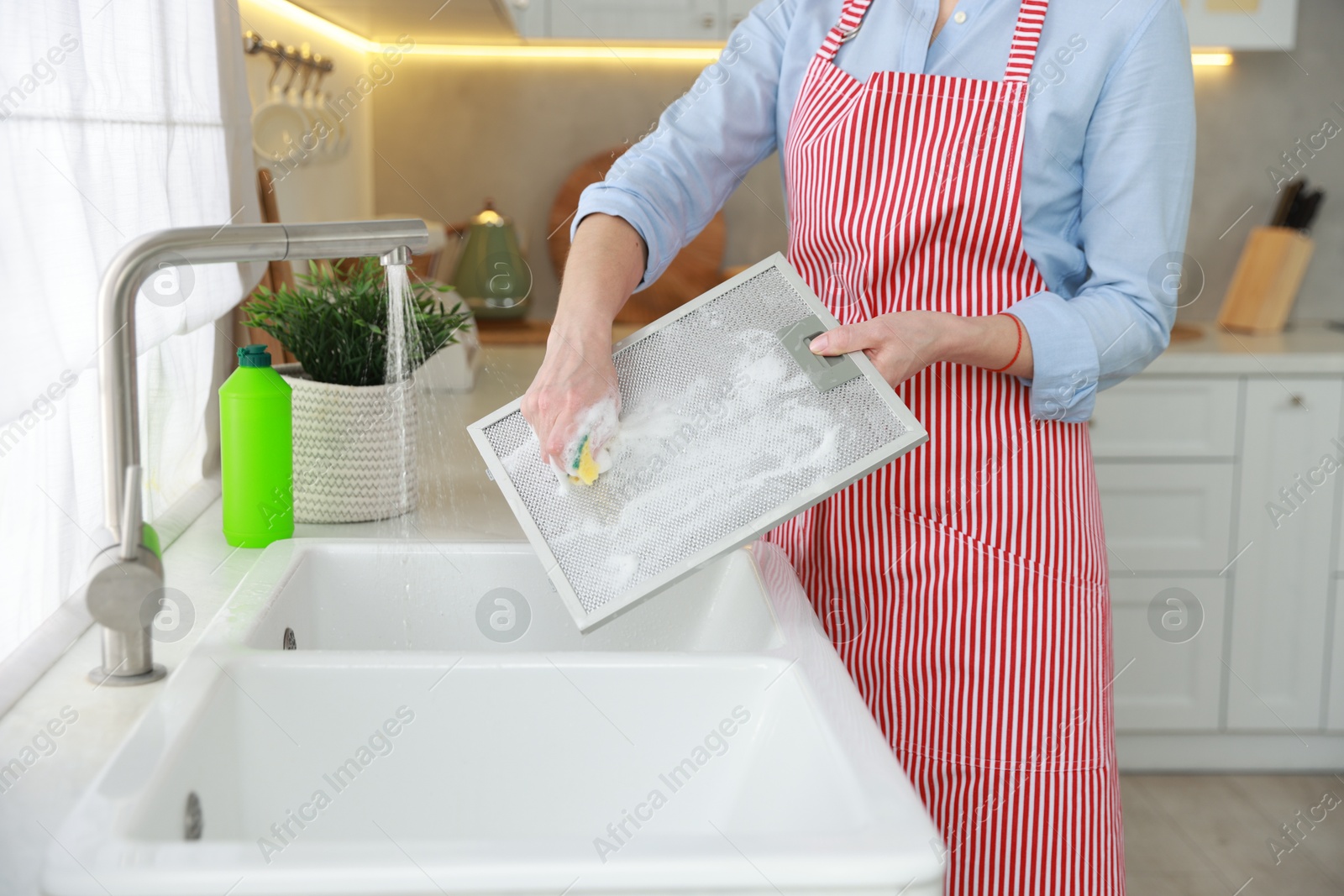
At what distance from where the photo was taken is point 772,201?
9.07ft

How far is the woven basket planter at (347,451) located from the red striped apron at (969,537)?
453mm

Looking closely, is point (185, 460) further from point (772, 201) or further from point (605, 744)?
point (772, 201)

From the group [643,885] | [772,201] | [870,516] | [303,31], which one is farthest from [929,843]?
[772,201]

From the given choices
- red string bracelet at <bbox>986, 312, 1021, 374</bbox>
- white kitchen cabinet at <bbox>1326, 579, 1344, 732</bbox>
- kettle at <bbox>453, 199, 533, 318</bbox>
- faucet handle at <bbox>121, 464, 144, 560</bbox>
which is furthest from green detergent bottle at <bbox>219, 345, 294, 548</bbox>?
white kitchen cabinet at <bbox>1326, 579, 1344, 732</bbox>

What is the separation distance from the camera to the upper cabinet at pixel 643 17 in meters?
2.45

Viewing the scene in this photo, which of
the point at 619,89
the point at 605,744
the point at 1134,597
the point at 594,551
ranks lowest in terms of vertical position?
the point at 1134,597

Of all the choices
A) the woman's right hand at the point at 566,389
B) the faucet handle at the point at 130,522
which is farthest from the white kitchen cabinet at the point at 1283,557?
the faucet handle at the point at 130,522

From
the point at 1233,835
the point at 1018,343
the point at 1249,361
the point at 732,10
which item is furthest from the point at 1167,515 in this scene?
the point at 1018,343

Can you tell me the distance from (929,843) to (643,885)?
13 cm

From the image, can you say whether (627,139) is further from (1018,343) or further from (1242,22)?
(1018,343)

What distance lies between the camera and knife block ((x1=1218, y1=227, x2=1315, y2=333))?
2.53 m

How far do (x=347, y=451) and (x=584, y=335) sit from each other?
44 cm

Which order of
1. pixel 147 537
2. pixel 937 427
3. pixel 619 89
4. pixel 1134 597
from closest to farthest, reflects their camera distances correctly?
pixel 147 537 < pixel 937 427 < pixel 1134 597 < pixel 619 89

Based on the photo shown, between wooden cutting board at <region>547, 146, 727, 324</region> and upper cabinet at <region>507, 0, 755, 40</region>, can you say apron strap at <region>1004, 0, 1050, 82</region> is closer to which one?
upper cabinet at <region>507, 0, 755, 40</region>
